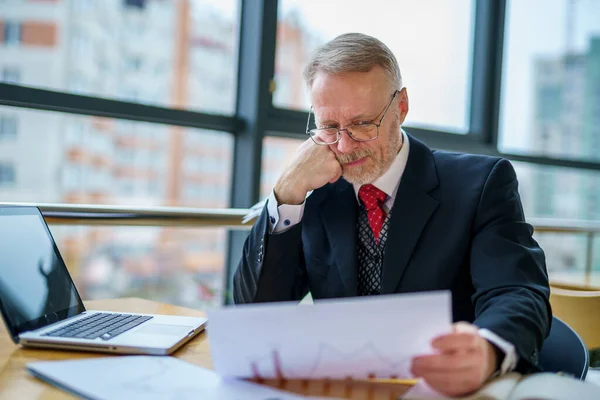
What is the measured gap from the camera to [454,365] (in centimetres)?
79

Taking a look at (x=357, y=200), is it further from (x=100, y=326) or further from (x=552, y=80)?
(x=552, y=80)

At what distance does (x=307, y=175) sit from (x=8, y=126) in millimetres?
1277

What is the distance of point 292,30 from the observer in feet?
9.71

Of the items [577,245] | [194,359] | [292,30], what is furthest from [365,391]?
[577,245]

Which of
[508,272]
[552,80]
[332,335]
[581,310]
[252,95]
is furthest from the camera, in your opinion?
[552,80]

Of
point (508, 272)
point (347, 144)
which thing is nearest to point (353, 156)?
point (347, 144)

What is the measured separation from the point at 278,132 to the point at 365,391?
212 centimetres

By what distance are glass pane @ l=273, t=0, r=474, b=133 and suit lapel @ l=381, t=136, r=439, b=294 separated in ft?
4.67

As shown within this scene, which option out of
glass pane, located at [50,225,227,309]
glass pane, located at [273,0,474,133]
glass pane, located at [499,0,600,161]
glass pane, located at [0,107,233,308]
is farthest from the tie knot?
glass pane, located at [499,0,600,161]

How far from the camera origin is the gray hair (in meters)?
1.44

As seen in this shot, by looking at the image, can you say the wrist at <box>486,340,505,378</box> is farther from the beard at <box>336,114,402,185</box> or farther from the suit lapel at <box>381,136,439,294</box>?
the beard at <box>336,114,402,185</box>

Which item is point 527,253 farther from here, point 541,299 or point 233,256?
point 233,256

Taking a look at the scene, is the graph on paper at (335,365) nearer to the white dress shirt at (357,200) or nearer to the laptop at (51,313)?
the laptop at (51,313)

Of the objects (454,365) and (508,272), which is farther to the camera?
(508,272)
